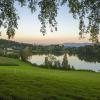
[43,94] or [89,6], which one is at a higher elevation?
[89,6]

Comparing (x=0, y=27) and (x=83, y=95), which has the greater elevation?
(x=0, y=27)

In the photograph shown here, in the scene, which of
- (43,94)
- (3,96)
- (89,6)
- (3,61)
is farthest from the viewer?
(3,61)

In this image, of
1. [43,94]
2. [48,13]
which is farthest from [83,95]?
[48,13]

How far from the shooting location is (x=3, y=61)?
86.2 meters

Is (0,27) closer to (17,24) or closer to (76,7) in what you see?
(17,24)

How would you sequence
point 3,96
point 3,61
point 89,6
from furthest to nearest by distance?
point 3,61, point 3,96, point 89,6

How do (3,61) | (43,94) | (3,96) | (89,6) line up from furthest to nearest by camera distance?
1. (3,61)
2. (43,94)
3. (3,96)
4. (89,6)

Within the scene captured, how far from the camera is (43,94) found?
14.7 m

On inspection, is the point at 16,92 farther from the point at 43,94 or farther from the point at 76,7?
the point at 76,7

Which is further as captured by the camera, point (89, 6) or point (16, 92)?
point (16, 92)

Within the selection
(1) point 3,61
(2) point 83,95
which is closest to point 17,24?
(2) point 83,95

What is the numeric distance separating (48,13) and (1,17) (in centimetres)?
207

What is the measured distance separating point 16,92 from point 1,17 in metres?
3.97

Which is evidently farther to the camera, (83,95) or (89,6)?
(83,95)
